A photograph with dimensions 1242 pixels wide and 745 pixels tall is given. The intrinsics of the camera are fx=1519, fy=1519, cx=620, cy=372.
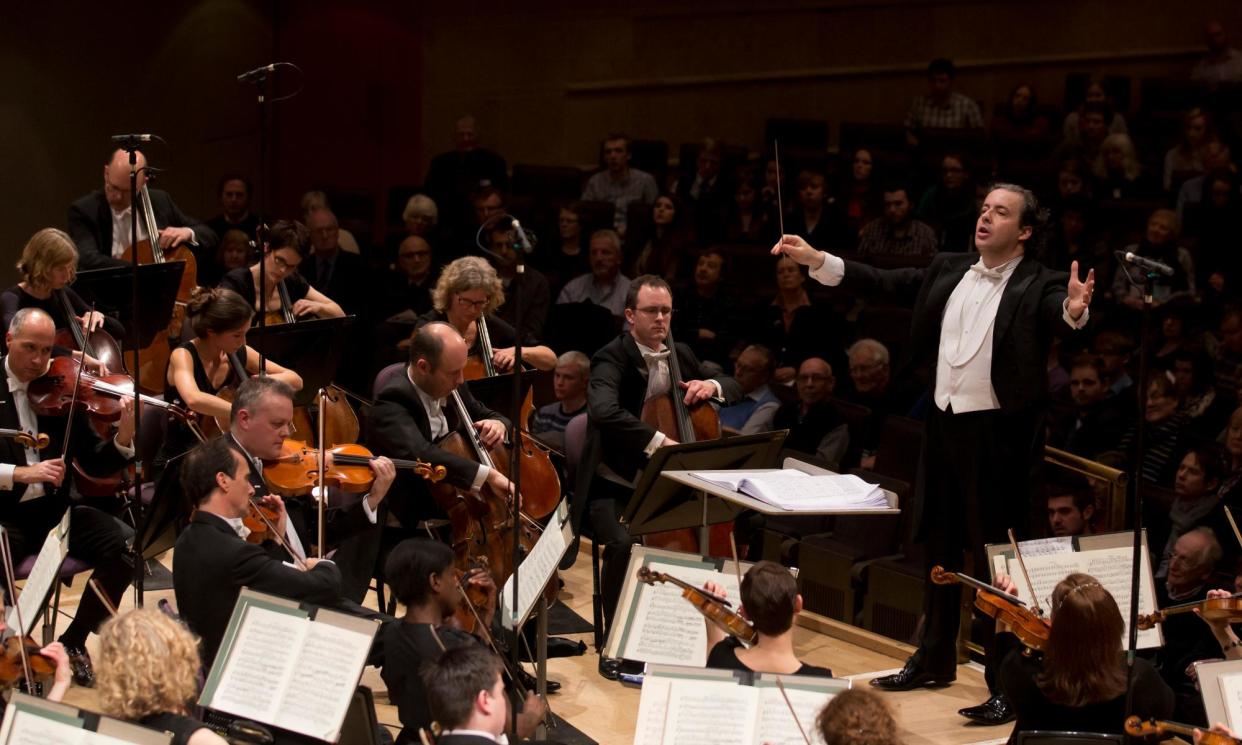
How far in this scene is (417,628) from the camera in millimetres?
4031

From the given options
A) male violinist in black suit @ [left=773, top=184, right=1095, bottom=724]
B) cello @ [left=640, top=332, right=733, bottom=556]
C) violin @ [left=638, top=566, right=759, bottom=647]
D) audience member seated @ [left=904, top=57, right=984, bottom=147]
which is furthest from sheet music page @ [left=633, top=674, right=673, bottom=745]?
audience member seated @ [left=904, top=57, right=984, bottom=147]

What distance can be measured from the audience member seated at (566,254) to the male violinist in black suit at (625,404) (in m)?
3.20

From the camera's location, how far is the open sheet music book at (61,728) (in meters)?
3.07

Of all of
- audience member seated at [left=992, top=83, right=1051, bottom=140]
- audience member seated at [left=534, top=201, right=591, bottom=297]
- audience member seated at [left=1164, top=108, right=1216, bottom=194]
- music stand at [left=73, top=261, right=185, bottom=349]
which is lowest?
music stand at [left=73, top=261, right=185, bottom=349]

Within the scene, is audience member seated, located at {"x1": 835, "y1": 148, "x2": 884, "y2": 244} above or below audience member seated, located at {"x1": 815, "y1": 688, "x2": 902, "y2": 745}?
above

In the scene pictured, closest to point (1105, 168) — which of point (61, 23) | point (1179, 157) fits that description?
point (1179, 157)

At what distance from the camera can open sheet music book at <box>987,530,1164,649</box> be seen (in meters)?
4.46

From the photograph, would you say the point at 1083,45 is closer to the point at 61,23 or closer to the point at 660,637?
the point at 61,23

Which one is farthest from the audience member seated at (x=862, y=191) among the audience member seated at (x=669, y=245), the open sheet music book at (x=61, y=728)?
the open sheet music book at (x=61, y=728)

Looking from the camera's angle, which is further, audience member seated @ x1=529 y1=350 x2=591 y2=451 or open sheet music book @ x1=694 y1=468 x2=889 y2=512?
audience member seated @ x1=529 y1=350 x2=591 y2=451

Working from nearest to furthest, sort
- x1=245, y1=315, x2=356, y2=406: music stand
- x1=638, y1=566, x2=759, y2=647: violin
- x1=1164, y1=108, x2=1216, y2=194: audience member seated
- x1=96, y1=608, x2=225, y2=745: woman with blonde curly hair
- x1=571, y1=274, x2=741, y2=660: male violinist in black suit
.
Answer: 1. x1=96, y1=608, x2=225, y2=745: woman with blonde curly hair
2. x1=638, y1=566, x2=759, y2=647: violin
3. x1=571, y1=274, x2=741, y2=660: male violinist in black suit
4. x1=245, y1=315, x2=356, y2=406: music stand
5. x1=1164, y1=108, x2=1216, y2=194: audience member seated

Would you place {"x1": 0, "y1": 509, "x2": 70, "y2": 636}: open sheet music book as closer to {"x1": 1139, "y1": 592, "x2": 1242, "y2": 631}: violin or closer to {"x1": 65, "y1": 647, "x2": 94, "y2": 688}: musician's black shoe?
{"x1": 65, "y1": 647, "x2": 94, "y2": 688}: musician's black shoe

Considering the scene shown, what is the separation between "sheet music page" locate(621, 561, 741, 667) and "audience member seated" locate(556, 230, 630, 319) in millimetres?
3858

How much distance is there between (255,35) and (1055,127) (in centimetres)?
579
